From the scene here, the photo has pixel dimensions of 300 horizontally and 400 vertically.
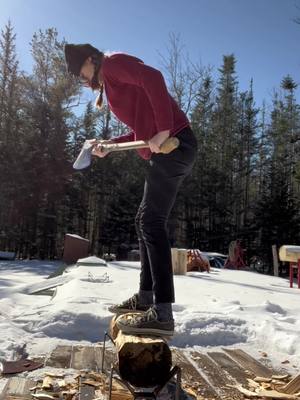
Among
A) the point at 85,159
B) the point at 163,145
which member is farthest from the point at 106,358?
the point at 163,145

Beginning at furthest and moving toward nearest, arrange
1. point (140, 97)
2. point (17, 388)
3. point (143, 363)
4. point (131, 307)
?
point (131, 307) < point (140, 97) < point (17, 388) < point (143, 363)

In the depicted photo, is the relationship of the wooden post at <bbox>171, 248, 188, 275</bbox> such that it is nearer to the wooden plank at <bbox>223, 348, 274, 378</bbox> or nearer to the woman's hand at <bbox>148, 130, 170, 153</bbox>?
the wooden plank at <bbox>223, 348, 274, 378</bbox>

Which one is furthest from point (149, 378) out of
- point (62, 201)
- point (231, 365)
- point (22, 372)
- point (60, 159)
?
point (62, 201)

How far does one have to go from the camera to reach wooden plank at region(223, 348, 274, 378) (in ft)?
8.37

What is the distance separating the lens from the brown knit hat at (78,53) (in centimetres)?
238

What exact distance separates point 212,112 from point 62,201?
15.1 metres

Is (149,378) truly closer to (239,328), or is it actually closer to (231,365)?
(231,365)

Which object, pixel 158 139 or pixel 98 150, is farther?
pixel 98 150

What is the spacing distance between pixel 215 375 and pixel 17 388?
103 centimetres

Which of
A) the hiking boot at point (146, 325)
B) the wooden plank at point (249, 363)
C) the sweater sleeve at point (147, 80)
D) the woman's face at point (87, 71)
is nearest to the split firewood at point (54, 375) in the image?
the hiking boot at point (146, 325)

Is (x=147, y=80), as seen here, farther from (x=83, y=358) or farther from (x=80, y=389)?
(x=83, y=358)

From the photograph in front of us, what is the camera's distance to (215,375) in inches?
96.0

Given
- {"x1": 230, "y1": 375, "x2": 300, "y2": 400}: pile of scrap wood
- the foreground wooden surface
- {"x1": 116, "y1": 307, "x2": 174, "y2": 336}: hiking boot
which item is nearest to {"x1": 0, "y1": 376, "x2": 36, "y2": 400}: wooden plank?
the foreground wooden surface

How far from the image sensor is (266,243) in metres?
31.2
